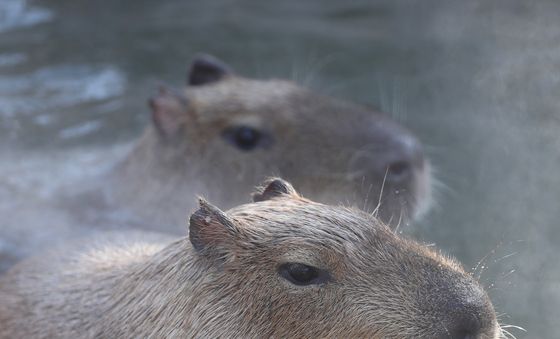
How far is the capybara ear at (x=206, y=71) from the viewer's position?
18.5 feet

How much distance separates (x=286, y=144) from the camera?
16.5ft

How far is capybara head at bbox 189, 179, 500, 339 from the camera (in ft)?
9.03

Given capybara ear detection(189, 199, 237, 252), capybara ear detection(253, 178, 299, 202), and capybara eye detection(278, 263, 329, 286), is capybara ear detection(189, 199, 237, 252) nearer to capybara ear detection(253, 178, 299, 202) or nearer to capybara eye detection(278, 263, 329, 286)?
capybara eye detection(278, 263, 329, 286)

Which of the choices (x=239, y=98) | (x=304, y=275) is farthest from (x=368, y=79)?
(x=304, y=275)

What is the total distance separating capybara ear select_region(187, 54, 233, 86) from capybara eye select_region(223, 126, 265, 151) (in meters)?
0.63

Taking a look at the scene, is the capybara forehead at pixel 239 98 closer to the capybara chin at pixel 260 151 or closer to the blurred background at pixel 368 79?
the capybara chin at pixel 260 151

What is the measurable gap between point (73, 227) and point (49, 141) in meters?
1.83

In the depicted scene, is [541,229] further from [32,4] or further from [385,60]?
[32,4]

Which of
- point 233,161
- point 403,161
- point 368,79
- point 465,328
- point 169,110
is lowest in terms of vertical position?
point 368,79

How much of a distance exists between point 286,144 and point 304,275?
218 centimetres

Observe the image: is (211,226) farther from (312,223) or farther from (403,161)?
(403,161)

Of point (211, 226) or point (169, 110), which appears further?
point (169, 110)

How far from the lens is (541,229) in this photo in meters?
5.62

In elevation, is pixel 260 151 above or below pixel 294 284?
below
